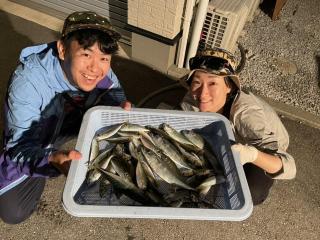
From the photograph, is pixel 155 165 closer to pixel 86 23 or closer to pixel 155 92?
pixel 86 23

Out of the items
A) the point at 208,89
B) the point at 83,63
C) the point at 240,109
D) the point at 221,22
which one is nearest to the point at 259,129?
the point at 240,109

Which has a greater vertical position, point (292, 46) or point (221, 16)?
point (221, 16)

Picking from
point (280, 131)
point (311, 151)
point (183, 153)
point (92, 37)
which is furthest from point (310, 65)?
point (92, 37)

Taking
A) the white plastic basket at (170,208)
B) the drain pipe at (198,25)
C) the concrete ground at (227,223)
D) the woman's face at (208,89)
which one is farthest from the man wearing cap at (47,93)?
the drain pipe at (198,25)

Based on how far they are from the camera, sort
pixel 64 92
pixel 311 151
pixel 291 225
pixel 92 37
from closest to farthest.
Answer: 1. pixel 92 37
2. pixel 64 92
3. pixel 291 225
4. pixel 311 151

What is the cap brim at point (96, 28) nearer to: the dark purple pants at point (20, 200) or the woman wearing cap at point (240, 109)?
the woman wearing cap at point (240, 109)

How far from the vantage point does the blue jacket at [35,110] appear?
2.44 meters

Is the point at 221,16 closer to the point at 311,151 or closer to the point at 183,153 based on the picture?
the point at 311,151

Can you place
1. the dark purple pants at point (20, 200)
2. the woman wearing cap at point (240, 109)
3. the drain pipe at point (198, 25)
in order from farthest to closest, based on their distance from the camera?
the drain pipe at point (198, 25)
the dark purple pants at point (20, 200)
the woman wearing cap at point (240, 109)

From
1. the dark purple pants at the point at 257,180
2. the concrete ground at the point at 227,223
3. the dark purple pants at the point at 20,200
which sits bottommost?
the concrete ground at the point at 227,223

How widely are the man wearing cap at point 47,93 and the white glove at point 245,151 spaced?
0.86 meters

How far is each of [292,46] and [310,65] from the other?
1.73ft

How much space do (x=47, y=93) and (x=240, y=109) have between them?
1.58 m

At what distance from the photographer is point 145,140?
8.44ft
